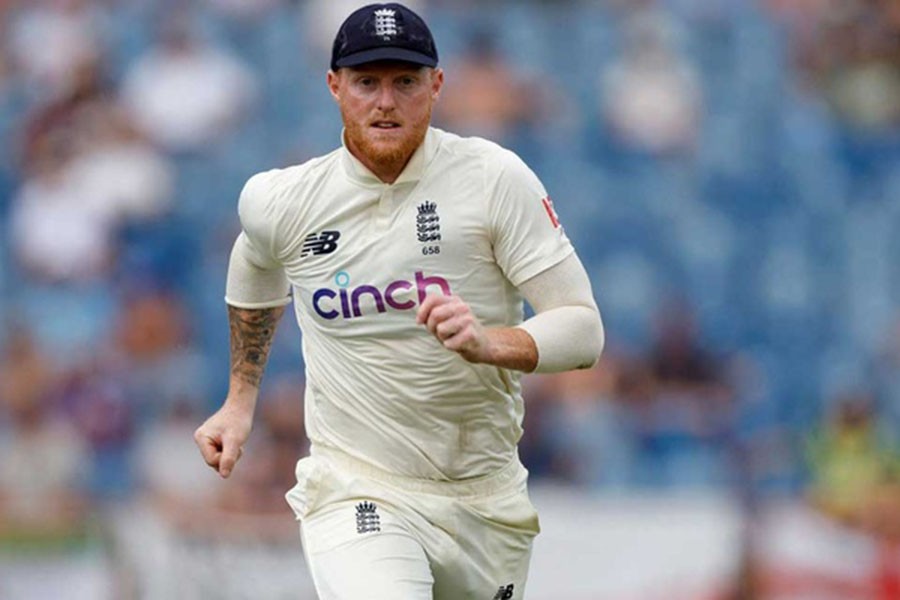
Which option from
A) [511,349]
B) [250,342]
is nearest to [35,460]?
[250,342]

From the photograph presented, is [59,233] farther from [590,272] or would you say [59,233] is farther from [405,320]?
[405,320]

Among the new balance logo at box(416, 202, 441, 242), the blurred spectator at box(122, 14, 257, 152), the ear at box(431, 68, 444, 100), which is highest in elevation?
the blurred spectator at box(122, 14, 257, 152)

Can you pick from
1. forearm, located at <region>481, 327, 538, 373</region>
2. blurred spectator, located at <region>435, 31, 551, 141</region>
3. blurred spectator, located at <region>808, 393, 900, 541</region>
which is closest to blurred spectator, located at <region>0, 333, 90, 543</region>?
blurred spectator, located at <region>435, 31, 551, 141</region>

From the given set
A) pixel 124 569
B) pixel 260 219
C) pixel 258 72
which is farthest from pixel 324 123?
pixel 260 219

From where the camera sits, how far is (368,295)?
223 inches

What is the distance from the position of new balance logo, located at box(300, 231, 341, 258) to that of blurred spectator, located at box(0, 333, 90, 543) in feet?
→ 16.4

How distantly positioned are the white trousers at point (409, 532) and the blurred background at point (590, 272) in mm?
4516

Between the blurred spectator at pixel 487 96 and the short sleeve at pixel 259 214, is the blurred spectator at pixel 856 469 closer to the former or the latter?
the blurred spectator at pixel 487 96

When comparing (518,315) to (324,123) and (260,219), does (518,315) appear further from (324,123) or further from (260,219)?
(324,123)

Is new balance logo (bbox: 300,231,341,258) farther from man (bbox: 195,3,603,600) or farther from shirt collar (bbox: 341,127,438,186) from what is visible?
shirt collar (bbox: 341,127,438,186)

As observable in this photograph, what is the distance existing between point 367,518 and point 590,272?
23.3 feet

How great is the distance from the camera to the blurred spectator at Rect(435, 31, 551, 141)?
42.7 ft

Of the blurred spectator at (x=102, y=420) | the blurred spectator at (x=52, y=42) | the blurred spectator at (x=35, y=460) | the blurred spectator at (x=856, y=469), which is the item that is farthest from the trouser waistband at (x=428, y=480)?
the blurred spectator at (x=52, y=42)

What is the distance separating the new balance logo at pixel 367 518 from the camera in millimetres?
5633
